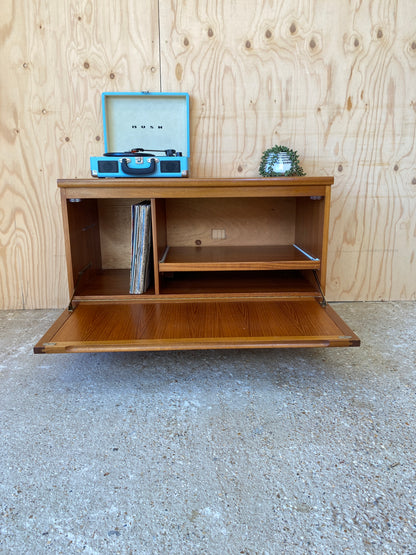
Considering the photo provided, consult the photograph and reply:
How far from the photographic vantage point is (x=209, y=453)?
2.91 feet

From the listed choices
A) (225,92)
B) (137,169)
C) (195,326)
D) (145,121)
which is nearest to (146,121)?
(145,121)

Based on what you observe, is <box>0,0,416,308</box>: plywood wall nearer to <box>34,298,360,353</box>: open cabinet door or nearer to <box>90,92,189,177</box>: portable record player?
<box>90,92,189,177</box>: portable record player

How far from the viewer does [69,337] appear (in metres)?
1.15

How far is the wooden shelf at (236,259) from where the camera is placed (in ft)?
4.61

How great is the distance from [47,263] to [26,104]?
78cm

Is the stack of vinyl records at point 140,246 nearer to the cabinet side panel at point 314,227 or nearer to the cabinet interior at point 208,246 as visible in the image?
the cabinet interior at point 208,246

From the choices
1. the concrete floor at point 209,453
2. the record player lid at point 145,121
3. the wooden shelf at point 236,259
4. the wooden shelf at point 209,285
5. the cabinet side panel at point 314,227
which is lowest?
the concrete floor at point 209,453

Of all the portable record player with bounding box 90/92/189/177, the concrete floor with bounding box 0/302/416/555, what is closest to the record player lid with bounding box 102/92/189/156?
the portable record player with bounding box 90/92/189/177

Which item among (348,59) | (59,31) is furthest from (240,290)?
(59,31)

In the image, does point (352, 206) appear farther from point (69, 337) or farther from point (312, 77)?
point (69, 337)

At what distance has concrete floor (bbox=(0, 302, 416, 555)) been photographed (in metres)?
0.69

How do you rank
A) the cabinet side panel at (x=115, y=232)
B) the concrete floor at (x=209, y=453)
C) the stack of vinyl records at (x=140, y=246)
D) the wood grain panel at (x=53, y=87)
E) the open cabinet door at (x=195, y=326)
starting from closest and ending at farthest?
the concrete floor at (x=209, y=453) < the open cabinet door at (x=195, y=326) < the stack of vinyl records at (x=140, y=246) < the wood grain panel at (x=53, y=87) < the cabinet side panel at (x=115, y=232)

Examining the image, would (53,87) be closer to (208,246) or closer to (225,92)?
(225,92)

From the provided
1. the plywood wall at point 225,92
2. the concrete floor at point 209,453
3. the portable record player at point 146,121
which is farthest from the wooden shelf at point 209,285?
the portable record player at point 146,121
